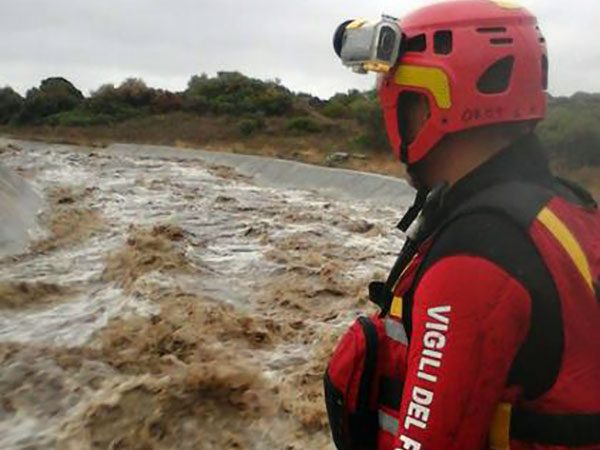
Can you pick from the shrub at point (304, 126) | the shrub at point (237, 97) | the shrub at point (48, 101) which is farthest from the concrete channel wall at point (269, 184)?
the shrub at point (48, 101)

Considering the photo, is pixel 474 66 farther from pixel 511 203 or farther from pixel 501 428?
pixel 501 428

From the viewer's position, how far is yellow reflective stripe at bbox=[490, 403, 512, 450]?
6.59 feet

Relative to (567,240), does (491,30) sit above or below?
above

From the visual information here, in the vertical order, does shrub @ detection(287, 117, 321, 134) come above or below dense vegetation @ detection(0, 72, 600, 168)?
below

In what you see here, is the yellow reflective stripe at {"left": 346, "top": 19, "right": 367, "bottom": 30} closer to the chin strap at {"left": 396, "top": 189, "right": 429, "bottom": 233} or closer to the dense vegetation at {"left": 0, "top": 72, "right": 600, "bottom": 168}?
the chin strap at {"left": 396, "top": 189, "right": 429, "bottom": 233}

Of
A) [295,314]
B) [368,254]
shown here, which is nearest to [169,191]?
[368,254]

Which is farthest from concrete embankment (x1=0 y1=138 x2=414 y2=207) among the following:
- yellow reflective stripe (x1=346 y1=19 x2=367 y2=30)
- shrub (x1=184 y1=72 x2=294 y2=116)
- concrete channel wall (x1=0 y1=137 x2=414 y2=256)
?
yellow reflective stripe (x1=346 y1=19 x2=367 y2=30)

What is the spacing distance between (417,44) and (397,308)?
2.51 ft

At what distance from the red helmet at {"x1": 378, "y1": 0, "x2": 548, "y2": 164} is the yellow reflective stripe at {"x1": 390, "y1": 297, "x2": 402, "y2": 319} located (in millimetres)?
437

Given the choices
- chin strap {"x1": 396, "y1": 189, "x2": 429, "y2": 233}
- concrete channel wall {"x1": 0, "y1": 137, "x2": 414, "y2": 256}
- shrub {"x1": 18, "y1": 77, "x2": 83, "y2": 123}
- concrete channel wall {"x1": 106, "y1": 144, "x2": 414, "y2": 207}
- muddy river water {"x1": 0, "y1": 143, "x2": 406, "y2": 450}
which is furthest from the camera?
shrub {"x1": 18, "y1": 77, "x2": 83, "y2": 123}

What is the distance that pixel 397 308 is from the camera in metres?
2.29

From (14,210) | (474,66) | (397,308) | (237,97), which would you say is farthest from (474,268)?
(237,97)

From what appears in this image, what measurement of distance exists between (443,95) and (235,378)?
19.0 ft

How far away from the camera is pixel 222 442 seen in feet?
20.8
